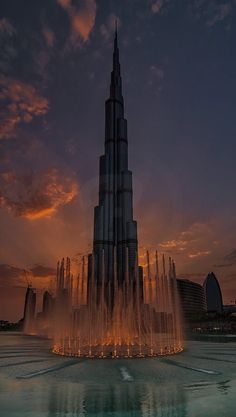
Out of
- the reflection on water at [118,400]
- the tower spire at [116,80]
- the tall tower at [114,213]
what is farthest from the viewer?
the tower spire at [116,80]

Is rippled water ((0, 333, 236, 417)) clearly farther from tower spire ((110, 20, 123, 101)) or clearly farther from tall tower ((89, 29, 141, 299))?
tower spire ((110, 20, 123, 101))

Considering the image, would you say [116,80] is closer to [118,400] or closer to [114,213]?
[114,213]

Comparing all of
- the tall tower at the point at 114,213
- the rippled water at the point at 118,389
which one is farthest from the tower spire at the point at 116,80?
the rippled water at the point at 118,389

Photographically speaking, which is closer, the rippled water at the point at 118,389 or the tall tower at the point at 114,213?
the rippled water at the point at 118,389

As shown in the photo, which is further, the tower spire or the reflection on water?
the tower spire

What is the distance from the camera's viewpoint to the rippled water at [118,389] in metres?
11.3

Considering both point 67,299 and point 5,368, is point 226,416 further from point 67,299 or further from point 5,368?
point 67,299

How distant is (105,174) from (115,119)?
19.1 meters

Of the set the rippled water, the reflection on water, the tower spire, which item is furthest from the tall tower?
the reflection on water

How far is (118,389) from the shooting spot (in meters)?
14.5

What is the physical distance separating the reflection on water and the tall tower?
227 feet

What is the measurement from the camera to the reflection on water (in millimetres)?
11141

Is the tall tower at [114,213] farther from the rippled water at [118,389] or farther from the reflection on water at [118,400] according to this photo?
the reflection on water at [118,400]

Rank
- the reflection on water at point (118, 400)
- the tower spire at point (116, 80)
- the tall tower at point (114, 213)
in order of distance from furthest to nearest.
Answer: the tower spire at point (116, 80) → the tall tower at point (114, 213) → the reflection on water at point (118, 400)
